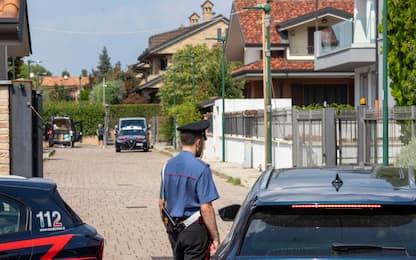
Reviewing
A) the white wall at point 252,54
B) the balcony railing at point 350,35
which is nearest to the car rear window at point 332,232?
the balcony railing at point 350,35

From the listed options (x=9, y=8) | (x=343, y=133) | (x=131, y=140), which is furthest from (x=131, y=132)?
(x=9, y=8)

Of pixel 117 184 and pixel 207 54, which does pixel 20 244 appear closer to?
pixel 117 184

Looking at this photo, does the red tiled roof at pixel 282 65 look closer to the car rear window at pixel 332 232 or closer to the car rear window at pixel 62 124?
the car rear window at pixel 62 124

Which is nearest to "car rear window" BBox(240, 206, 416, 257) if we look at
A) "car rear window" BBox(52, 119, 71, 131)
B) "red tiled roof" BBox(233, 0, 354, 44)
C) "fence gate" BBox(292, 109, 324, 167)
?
"fence gate" BBox(292, 109, 324, 167)

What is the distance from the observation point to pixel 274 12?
59875 millimetres

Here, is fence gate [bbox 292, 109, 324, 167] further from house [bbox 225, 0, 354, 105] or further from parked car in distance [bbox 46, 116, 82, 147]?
parked car in distance [bbox 46, 116, 82, 147]

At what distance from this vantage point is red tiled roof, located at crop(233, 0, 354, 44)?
57.2m

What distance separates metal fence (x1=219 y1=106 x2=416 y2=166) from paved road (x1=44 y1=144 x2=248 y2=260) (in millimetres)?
2659

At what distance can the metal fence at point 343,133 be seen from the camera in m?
25.0

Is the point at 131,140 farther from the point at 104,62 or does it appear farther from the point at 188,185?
the point at 104,62

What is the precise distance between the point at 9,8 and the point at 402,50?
1393cm

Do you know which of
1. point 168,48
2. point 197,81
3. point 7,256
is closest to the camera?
point 7,256

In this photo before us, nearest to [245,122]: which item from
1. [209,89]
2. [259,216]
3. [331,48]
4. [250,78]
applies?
[331,48]

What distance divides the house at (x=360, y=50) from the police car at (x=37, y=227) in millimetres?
25920
